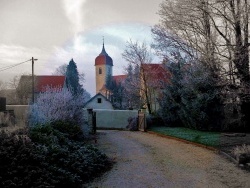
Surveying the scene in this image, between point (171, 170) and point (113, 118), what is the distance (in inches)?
687

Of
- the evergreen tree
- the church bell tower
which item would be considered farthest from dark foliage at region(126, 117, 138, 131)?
the church bell tower

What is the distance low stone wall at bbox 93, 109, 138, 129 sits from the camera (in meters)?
24.8

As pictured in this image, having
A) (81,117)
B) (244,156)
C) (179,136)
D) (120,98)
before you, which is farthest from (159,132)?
(120,98)

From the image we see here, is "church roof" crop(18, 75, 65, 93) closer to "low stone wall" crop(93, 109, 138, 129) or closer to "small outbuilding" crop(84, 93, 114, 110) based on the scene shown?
"small outbuilding" crop(84, 93, 114, 110)

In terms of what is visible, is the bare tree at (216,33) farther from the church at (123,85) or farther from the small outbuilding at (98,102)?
the small outbuilding at (98,102)

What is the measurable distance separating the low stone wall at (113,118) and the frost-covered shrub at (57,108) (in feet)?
28.5

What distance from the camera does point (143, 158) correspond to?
33.1 feet

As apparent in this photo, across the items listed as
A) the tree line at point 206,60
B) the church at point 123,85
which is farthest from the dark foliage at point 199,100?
the church at point 123,85

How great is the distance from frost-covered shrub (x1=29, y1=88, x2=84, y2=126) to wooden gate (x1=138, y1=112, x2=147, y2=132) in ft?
20.5

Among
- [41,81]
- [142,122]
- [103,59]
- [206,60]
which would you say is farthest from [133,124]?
[103,59]

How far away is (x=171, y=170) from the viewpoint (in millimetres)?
8273

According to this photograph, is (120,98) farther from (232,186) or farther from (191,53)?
(232,186)

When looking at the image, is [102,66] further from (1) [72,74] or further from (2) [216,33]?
(2) [216,33]

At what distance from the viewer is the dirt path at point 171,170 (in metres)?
7.04
